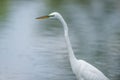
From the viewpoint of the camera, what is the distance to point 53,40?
11273mm

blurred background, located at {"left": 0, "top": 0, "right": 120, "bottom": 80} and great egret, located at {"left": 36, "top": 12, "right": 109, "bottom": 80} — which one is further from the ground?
great egret, located at {"left": 36, "top": 12, "right": 109, "bottom": 80}

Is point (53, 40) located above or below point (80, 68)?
below

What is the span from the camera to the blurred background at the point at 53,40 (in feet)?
29.8

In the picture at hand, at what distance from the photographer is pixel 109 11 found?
620 inches

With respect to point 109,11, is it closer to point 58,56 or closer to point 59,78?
point 58,56

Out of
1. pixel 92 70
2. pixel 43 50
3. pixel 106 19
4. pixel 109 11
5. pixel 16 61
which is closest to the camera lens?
pixel 92 70

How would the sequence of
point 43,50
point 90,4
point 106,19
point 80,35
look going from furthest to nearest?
point 90,4 → point 106,19 → point 80,35 → point 43,50

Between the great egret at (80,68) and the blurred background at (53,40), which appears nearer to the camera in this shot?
the great egret at (80,68)

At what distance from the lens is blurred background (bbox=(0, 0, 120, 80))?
909 centimetres

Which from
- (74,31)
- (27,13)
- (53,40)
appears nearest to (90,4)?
(27,13)

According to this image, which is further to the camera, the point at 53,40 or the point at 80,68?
the point at 53,40

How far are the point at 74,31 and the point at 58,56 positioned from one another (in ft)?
8.26

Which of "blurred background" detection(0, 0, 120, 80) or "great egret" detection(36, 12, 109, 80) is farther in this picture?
"blurred background" detection(0, 0, 120, 80)

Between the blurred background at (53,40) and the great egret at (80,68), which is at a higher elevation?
the great egret at (80,68)
